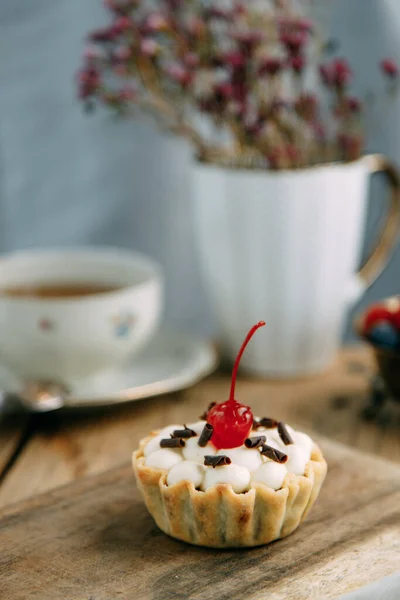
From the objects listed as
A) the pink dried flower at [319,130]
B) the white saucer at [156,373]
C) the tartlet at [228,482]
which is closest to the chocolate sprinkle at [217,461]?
the tartlet at [228,482]

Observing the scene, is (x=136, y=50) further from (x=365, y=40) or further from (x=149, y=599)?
(x=149, y=599)

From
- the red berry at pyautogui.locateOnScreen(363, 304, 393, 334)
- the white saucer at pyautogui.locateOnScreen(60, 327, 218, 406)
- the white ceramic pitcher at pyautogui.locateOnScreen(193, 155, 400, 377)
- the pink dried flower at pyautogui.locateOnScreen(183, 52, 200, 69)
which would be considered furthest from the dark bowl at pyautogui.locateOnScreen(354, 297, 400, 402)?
the pink dried flower at pyautogui.locateOnScreen(183, 52, 200, 69)

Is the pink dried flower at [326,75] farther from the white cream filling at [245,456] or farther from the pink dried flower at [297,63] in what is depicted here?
the white cream filling at [245,456]

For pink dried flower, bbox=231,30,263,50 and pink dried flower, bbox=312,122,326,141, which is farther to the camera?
pink dried flower, bbox=312,122,326,141

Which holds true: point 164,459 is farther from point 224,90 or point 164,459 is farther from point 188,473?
point 224,90

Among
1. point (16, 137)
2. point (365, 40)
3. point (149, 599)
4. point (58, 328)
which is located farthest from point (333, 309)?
point (149, 599)

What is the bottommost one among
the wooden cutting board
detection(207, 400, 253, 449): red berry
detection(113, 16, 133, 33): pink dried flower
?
the wooden cutting board

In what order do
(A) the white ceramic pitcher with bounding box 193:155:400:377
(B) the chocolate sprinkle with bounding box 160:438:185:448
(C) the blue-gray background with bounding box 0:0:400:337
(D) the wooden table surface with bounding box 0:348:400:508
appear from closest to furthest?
(B) the chocolate sprinkle with bounding box 160:438:185:448 → (D) the wooden table surface with bounding box 0:348:400:508 → (A) the white ceramic pitcher with bounding box 193:155:400:377 → (C) the blue-gray background with bounding box 0:0:400:337

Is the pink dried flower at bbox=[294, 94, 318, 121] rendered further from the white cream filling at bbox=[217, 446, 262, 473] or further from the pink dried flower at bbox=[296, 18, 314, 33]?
the white cream filling at bbox=[217, 446, 262, 473]
